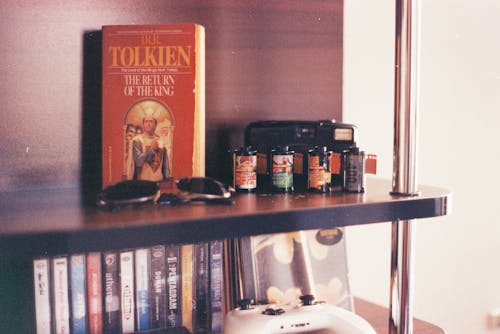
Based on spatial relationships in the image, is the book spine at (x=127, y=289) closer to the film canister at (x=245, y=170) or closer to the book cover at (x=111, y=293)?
the book cover at (x=111, y=293)

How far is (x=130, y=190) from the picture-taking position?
32.2 inches

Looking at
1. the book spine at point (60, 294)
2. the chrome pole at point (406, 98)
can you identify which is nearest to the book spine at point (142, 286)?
the book spine at point (60, 294)

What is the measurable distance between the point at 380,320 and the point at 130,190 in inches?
26.0

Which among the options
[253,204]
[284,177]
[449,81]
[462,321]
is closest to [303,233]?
[284,177]

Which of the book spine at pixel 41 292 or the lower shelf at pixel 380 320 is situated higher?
the book spine at pixel 41 292

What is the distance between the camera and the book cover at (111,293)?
957mm

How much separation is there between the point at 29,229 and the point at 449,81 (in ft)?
4.28

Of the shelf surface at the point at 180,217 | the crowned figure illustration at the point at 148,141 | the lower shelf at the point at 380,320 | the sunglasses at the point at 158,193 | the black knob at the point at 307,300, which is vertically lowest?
the lower shelf at the point at 380,320

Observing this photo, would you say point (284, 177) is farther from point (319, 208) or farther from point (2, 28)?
point (2, 28)

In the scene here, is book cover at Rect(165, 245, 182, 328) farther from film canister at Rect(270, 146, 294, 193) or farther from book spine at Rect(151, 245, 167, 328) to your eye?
film canister at Rect(270, 146, 294, 193)

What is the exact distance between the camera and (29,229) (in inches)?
26.7

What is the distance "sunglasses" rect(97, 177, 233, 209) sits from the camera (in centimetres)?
80

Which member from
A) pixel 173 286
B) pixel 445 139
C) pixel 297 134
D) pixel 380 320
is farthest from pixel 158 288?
pixel 445 139

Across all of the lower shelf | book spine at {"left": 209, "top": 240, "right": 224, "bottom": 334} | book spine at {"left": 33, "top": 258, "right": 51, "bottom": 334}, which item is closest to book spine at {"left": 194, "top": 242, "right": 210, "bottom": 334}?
book spine at {"left": 209, "top": 240, "right": 224, "bottom": 334}
